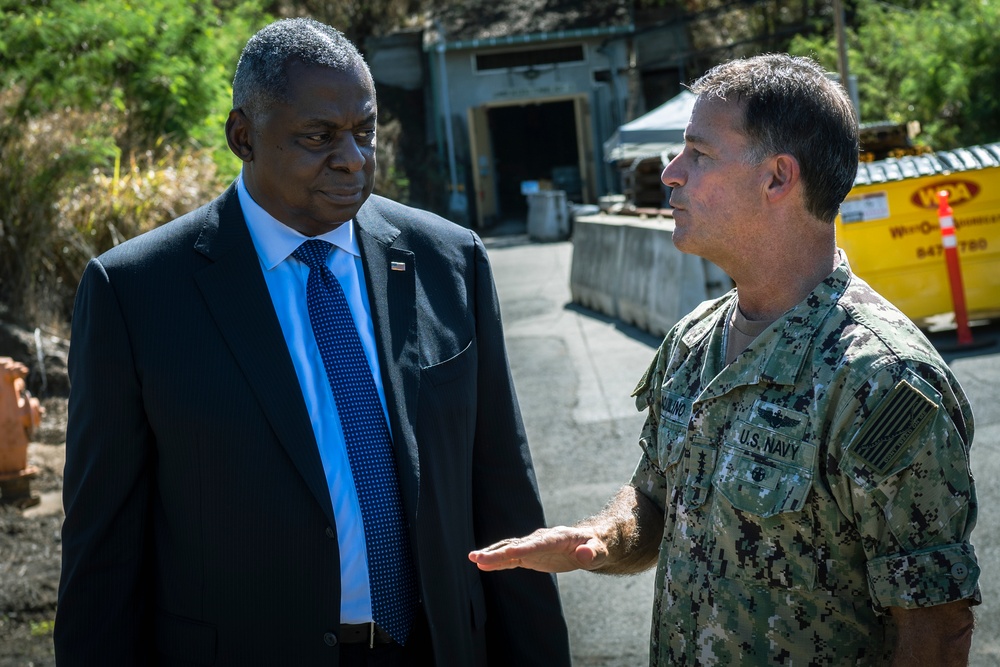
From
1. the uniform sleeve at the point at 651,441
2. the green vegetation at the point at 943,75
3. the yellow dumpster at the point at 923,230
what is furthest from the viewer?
the green vegetation at the point at 943,75

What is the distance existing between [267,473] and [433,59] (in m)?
29.9

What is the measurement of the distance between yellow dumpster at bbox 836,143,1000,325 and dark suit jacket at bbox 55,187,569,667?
8491 mm

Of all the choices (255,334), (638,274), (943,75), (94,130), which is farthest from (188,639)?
(943,75)

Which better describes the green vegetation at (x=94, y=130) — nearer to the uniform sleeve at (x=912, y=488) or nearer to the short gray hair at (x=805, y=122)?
the short gray hair at (x=805, y=122)

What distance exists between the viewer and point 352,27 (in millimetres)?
33125

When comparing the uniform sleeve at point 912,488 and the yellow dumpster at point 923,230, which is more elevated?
the uniform sleeve at point 912,488

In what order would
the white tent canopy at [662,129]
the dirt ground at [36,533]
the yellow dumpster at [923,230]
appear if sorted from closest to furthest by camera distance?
the dirt ground at [36,533] < the yellow dumpster at [923,230] < the white tent canopy at [662,129]

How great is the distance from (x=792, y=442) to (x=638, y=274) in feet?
33.6

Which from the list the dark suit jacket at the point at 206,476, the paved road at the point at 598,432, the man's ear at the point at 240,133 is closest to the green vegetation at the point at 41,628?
the paved road at the point at 598,432

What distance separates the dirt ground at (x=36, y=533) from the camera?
490 cm

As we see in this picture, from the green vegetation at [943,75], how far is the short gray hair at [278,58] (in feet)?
43.9

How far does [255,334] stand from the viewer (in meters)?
2.43

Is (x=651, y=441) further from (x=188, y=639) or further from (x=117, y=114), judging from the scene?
(x=117, y=114)

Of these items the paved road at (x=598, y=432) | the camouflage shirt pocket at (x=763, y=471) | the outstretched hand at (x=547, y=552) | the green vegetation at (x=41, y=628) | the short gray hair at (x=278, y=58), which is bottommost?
the paved road at (x=598, y=432)
